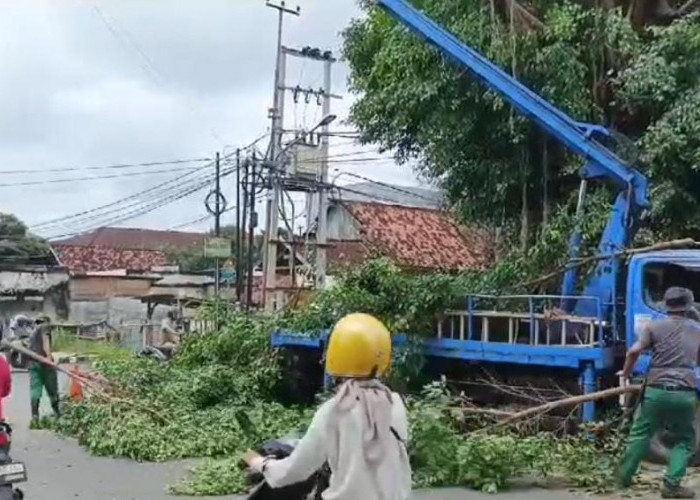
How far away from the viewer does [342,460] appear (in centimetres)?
340

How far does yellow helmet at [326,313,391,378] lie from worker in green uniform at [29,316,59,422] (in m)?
10.4

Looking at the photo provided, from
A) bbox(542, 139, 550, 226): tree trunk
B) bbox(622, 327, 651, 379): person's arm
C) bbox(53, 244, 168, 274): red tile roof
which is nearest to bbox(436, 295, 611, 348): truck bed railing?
bbox(622, 327, 651, 379): person's arm

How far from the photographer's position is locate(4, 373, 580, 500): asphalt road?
28.2 ft

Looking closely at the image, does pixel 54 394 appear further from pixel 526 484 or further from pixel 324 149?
pixel 324 149

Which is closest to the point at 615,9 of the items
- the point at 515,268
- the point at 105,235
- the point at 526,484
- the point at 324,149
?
the point at 515,268

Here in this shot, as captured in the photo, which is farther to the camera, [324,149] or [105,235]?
[105,235]

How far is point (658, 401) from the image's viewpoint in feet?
25.3

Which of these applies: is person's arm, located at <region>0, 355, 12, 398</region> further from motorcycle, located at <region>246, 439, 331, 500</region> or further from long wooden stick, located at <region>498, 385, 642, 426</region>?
long wooden stick, located at <region>498, 385, 642, 426</region>

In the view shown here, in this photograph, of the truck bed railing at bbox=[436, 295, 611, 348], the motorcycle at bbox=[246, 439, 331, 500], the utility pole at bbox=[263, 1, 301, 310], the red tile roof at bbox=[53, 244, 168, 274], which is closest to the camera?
the motorcycle at bbox=[246, 439, 331, 500]

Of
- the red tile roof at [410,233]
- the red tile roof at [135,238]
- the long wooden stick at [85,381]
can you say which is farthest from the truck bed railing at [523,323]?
the red tile roof at [135,238]

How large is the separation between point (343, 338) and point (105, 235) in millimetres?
76287

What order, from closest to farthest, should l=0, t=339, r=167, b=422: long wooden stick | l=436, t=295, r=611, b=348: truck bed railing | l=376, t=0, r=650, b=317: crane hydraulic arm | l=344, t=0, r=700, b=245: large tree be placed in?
l=436, t=295, r=611, b=348: truck bed railing
l=376, t=0, r=650, b=317: crane hydraulic arm
l=0, t=339, r=167, b=422: long wooden stick
l=344, t=0, r=700, b=245: large tree

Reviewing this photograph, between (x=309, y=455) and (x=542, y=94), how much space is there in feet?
41.9

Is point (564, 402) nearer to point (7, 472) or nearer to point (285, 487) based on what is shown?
point (7, 472)
